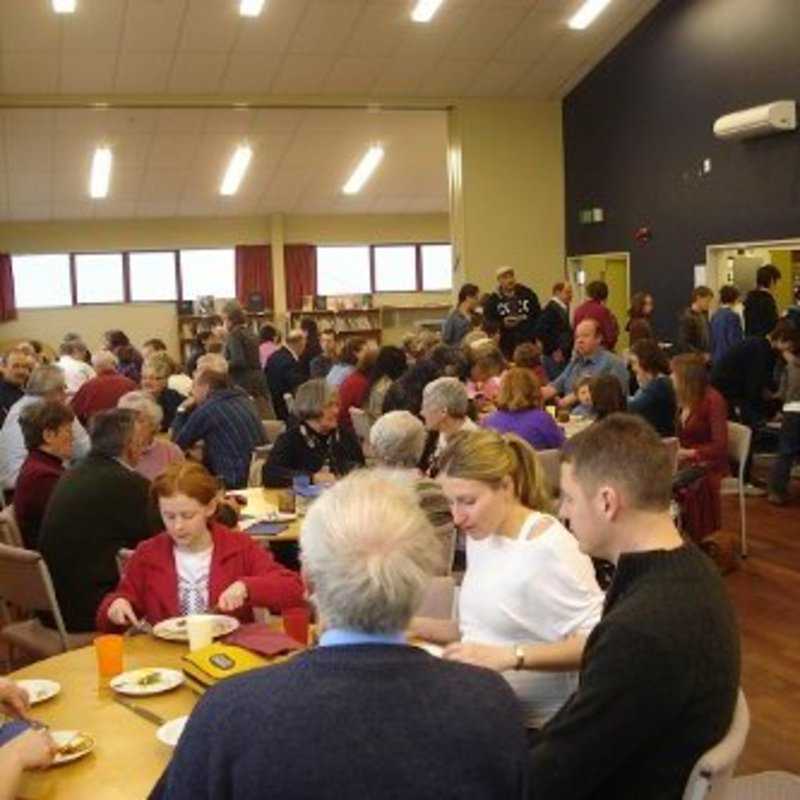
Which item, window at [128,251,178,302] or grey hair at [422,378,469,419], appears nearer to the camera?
grey hair at [422,378,469,419]

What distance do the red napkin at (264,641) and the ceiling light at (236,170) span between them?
1154cm

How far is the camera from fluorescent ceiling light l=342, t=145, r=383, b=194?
1468 cm

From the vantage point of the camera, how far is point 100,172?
45.8 feet

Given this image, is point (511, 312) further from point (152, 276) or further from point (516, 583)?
point (152, 276)

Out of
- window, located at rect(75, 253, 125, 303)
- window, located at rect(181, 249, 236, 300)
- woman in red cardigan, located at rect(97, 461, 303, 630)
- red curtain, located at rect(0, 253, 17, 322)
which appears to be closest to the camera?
woman in red cardigan, located at rect(97, 461, 303, 630)

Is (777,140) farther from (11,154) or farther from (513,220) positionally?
(11,154)

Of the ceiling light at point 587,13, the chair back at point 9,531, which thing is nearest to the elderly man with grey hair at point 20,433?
the chair back at point 9,531

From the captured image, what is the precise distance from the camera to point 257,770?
1405mm

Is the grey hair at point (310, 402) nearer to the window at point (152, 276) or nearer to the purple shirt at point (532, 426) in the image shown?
the purple shirt at point (532, 426)

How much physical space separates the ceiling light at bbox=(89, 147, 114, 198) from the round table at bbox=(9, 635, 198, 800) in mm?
11294

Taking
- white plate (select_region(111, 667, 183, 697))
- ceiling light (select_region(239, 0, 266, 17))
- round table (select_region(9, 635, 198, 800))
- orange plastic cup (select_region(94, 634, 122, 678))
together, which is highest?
ceiling light (select_region(239, 0, 266, 17))

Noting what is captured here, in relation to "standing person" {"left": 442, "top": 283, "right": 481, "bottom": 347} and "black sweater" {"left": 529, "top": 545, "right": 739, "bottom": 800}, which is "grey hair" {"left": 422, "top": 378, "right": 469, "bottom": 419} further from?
"standing person" {"left": 442, "top": 283, "right": 481, "bottom": 347}

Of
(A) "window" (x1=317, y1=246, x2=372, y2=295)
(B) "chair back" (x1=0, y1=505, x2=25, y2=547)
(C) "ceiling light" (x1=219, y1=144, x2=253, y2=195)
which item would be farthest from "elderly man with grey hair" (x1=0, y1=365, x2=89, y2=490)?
(A) "window" (x1=317, y1=246, x2=372, y2=295)

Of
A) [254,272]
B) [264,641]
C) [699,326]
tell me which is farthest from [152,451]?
[254,272]
